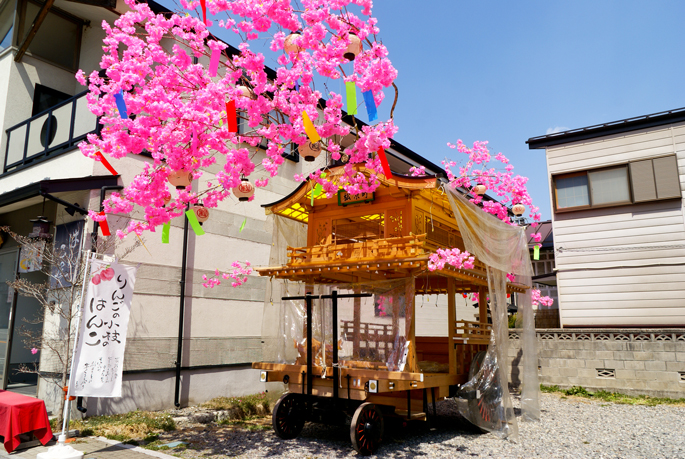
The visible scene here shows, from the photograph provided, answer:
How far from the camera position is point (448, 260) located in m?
7.43

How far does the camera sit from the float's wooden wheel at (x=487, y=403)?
810cm

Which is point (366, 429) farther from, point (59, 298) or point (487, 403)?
point (59, 298)

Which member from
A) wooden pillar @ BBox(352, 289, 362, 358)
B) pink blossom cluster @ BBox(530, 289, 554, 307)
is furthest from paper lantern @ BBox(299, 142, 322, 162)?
pink blossom cluster @ BBox(530, 289, 554, 307)

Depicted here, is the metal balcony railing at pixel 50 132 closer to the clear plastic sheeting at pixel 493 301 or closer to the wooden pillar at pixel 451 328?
the clear plastic sheeting at pixel 493 301

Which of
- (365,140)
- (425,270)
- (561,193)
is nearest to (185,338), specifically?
(425,270)

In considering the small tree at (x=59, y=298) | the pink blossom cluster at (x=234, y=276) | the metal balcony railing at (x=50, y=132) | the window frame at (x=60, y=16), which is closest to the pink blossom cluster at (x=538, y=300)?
the pink blossom cluster at (x=234, y=276)

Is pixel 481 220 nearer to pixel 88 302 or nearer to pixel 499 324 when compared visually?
pixel 499 324

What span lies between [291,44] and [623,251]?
12229mm

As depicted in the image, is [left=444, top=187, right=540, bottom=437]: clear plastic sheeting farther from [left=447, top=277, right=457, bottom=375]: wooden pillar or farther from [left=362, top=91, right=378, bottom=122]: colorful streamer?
[left=362, top=91, right=378, bottom=122]: colorful streamer

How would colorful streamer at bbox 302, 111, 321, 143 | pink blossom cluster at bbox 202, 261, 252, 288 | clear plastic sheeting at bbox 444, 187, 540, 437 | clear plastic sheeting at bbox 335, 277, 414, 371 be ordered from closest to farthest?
colorful streamer at bbox 302, 111, 321, 143 → clear plastic sheeting at bbox 335, 277, 414, 371 → clear plastic sheeting at bbox 444, 187, 540, 437 → pink blossom cluster at bbox 202, 261, 252, 288

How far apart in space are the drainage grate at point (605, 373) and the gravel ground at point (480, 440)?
2.51 meters

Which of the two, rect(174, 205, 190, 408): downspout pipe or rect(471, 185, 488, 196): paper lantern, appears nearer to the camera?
rect(174, 205, 190, 408): downspout pipe

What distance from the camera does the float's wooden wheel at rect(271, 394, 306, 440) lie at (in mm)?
7797

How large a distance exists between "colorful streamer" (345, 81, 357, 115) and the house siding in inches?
443
